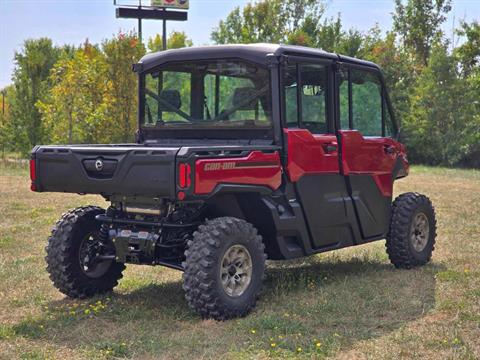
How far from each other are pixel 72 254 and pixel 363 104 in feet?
11.0

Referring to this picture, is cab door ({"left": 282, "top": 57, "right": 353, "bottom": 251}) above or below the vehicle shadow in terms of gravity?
above

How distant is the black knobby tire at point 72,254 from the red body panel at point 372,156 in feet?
8.05

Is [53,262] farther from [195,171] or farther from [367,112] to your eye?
[367,112]

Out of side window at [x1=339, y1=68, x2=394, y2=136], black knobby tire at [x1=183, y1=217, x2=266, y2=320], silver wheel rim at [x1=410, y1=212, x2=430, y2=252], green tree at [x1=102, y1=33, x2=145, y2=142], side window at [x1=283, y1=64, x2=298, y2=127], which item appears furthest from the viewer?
green tree at [x1=102, y1=33, x2=145, y2=142]

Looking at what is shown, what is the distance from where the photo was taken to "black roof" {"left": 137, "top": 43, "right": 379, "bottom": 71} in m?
6.47

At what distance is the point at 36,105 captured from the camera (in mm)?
28562

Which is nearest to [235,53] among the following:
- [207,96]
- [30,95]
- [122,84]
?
[207,96]

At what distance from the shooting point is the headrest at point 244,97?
21.6ft

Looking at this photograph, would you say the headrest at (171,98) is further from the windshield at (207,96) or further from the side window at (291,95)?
the side window at (291,95)

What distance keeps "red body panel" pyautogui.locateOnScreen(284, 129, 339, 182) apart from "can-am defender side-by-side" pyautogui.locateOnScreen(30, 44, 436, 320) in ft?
0.04

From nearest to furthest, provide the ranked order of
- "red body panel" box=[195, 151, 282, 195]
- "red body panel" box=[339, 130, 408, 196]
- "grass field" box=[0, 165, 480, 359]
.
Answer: "grass field" box=[0, 165, 480, 359] → "red body panel" box=[195, 151, 282, 195] → "red body panel" box=[339, 130, 408, 196]

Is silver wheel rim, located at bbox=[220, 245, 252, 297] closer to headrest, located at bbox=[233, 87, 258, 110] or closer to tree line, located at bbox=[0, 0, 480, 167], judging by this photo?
headrest, located at bbox=[233, 87, 258, 110]

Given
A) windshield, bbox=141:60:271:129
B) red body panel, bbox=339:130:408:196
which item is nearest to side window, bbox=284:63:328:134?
windshield, bbox=141:60:271:129

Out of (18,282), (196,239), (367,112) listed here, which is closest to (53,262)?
(18,282)
